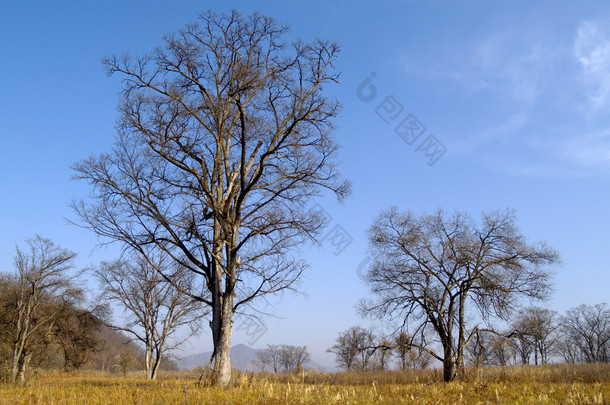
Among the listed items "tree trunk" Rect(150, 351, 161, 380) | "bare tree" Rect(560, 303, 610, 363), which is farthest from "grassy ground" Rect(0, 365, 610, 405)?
"bare tree" Rect(560, 303, 610, 363)

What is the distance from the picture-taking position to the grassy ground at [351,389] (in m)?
7.61

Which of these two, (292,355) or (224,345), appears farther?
(292,355)

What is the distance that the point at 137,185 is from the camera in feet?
39.0

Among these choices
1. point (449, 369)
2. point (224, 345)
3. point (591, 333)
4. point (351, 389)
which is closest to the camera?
point (351, 389)

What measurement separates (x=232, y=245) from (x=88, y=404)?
5814 millimetres

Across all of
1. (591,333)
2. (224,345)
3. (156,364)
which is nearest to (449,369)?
(224,345)

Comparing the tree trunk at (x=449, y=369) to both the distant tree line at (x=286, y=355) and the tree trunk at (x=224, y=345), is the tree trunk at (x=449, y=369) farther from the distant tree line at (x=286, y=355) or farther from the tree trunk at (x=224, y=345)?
the distant tree line at (x=286, y=355)

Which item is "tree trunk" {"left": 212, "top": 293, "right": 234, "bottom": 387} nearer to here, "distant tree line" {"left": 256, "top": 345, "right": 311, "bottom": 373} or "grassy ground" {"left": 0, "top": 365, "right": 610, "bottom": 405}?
"grassy ground" {"left": 0, "top": 365, "right": 610, "bottom": 405}

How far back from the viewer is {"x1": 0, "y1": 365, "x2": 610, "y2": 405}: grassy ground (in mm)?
7609

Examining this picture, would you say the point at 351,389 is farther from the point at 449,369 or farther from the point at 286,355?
the point at 286,355

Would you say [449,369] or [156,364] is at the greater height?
[449,369]

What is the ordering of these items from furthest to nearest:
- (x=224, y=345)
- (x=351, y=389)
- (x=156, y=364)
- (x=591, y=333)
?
(x=591, y=333)
(x=156, y=364)
(x=224, y=345)
(x=351, y=389)

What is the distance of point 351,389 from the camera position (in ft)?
34.5

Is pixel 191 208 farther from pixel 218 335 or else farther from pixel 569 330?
pixel 569 330
